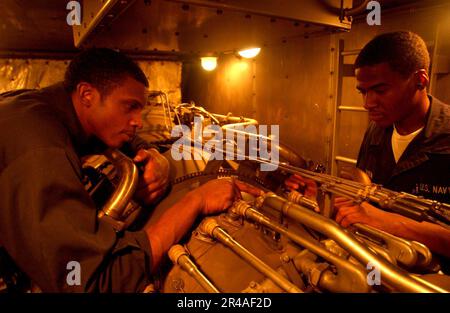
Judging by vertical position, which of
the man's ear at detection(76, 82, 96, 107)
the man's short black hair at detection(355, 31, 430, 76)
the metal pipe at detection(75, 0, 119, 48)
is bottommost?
the man's ear at detection(76, 82, 96, 107)

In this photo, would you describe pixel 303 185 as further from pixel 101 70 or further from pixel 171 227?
pixel 101 70

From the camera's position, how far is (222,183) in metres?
1.34

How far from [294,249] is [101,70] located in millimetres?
1272

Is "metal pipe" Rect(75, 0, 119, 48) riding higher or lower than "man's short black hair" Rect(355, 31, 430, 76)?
higher

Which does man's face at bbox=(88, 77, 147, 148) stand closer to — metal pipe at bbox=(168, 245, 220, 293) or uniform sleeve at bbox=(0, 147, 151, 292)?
uniform sleeve at bbox=(0, 147, 151, 292)

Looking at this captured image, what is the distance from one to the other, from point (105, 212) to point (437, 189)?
1.71 m

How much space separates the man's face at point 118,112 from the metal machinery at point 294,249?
22 centimetres

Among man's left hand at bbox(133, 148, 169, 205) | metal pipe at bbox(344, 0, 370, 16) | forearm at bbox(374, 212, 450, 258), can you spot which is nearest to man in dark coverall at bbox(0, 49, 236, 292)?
man's left hand at bbox(133, 148, 169, 205)

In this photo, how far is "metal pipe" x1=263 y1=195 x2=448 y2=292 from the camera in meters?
0.71

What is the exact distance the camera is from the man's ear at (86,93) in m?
1.48

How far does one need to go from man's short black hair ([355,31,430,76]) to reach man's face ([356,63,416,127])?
32 mm

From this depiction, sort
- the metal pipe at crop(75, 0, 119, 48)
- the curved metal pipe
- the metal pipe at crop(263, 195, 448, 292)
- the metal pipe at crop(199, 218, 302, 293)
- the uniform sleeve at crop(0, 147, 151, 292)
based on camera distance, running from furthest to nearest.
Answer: the curved metal pipe → the metal pipe at crop(75, 0, 119, 48) → the uniform sleeve at crop(0, 147, 151, 292) → the metal pipe at crop(199, 218, 302, 293) → the metal pipe at crop(263, 195, 448, 292)
